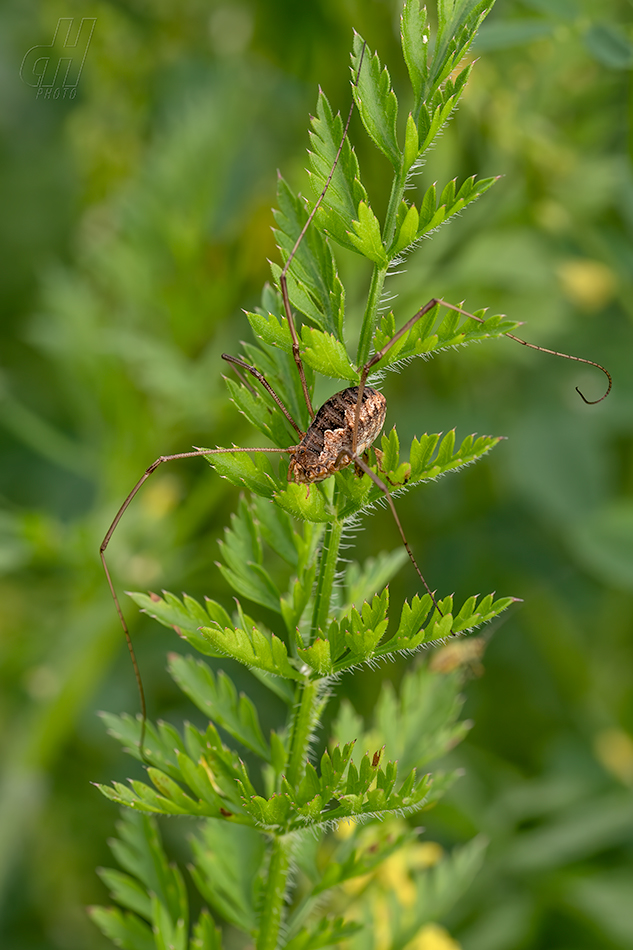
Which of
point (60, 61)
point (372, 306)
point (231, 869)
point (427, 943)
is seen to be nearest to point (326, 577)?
point (372, 306)

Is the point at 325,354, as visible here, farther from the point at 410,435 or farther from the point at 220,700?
the point at 410,435

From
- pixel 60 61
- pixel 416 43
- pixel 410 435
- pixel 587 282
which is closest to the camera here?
pixel 416 43

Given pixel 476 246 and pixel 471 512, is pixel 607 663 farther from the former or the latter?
pixel 476 246

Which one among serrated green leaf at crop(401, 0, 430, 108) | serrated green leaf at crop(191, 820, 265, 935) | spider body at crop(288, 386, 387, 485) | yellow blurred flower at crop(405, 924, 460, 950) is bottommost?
yellow blurred flower at crop(405, 924, 460, 950)

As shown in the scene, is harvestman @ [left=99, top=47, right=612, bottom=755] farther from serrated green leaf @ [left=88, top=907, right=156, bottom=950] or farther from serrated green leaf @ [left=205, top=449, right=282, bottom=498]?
serrated green leaf @ [left=88, top=907, right=156, bottom=950]

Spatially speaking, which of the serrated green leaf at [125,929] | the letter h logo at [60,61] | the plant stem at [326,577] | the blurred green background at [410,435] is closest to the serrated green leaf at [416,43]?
the plant stem at [326,577]

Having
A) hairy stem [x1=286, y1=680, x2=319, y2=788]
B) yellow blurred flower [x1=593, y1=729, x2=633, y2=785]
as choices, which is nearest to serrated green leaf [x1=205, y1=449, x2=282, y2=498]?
hairy stem [x1=286, y1=680, x2=319, y2=788]

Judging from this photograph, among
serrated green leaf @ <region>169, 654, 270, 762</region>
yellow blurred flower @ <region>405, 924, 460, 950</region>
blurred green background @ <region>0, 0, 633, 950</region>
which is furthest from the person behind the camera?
blurred green background @ <region>0, 0, 633, 950</region>

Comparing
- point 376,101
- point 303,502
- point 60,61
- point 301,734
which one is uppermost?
point 60,61
